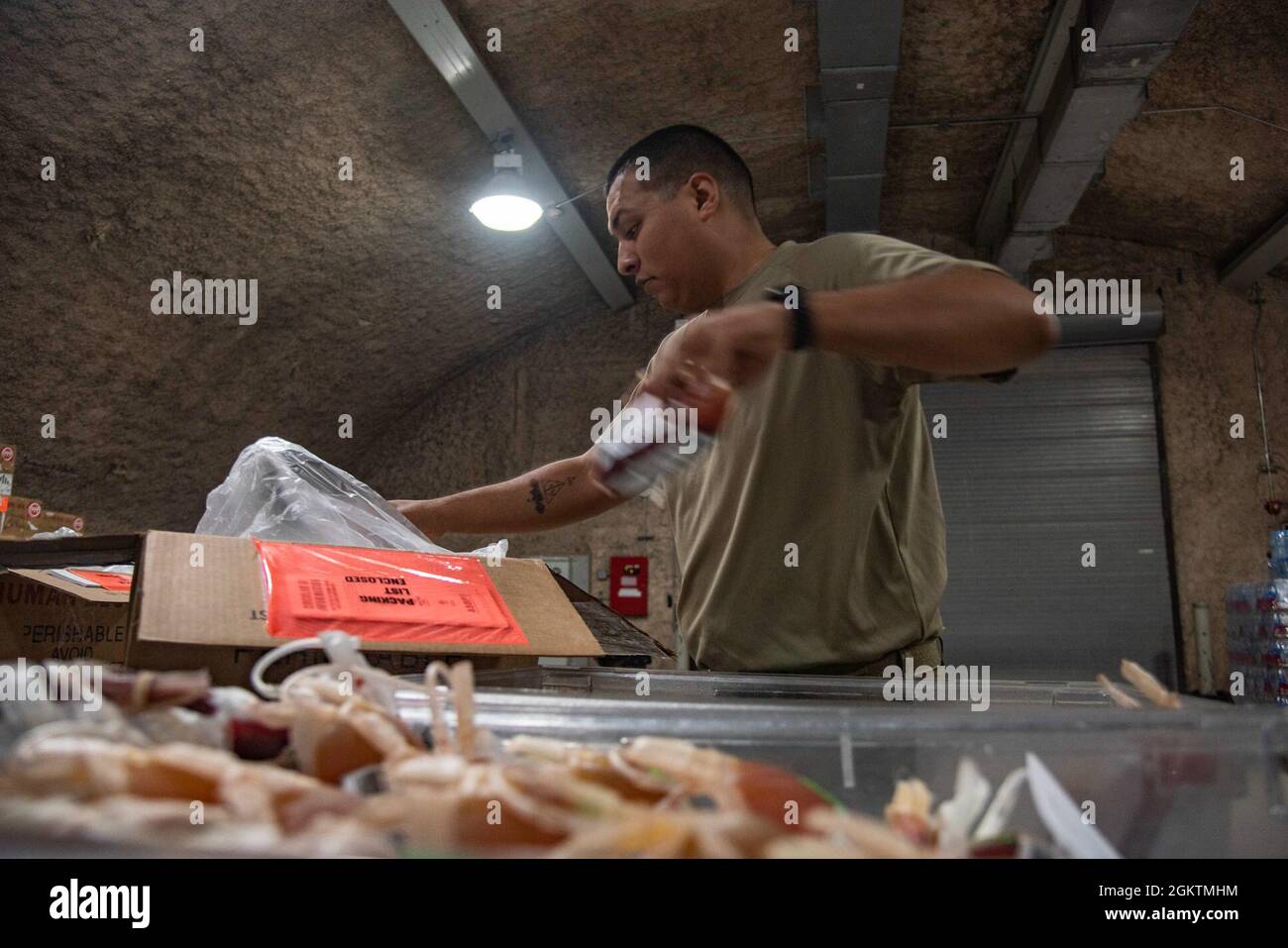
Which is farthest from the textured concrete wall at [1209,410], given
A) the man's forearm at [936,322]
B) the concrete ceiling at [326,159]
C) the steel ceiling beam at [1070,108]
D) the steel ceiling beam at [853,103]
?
the man's forearm at [936,322]

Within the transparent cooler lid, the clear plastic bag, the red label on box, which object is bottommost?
the transparent cooler lid

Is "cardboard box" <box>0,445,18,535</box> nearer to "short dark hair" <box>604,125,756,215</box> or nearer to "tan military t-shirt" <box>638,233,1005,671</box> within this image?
"short dark hair" <box>604,125,756,215</box>

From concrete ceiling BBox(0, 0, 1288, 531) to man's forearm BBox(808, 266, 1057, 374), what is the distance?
2.92m

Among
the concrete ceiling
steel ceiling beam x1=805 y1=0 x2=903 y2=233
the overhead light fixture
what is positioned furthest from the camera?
the overhead light fixture

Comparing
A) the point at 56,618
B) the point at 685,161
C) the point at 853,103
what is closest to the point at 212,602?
the point at 56,618

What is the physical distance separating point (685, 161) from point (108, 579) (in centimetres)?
121

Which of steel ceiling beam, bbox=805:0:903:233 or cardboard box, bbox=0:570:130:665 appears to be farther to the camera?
steel ceiling beam, bbox=805:0:903:233

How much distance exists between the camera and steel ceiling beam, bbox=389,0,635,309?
3398mm

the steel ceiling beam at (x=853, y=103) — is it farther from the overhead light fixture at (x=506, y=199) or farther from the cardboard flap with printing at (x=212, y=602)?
the cardboard flap with printing at (x=212, y=602)

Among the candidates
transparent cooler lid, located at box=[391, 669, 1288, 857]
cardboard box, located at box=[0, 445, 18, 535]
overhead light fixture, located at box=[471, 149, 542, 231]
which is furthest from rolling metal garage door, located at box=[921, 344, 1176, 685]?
transparent cooler lid, located at box=[391, 669, 1288, 857]

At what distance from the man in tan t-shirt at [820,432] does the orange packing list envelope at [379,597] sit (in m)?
0.38

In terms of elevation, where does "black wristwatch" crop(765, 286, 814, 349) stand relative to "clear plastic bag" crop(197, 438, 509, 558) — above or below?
above

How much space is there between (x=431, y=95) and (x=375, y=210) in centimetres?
72

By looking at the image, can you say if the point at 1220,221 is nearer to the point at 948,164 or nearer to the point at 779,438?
the point at 948,164
